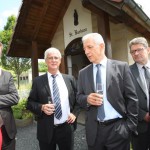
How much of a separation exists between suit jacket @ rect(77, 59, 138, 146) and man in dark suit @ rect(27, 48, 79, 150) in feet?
2.36

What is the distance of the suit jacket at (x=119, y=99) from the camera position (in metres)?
2.80

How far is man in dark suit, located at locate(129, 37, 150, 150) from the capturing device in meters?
3.48

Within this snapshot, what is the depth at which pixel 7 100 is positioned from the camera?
331 cm

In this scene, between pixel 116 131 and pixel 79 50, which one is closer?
pixel 116 131

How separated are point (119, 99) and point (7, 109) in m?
1.64

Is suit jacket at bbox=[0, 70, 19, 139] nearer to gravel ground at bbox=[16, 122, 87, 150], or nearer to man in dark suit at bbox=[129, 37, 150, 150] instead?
man in dark suit at bbox=[129, 37, 150, 150]

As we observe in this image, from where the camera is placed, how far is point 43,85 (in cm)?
367

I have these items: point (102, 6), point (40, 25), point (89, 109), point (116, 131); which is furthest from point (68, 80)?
point (40, 25)

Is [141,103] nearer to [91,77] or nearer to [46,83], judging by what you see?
[91,77]

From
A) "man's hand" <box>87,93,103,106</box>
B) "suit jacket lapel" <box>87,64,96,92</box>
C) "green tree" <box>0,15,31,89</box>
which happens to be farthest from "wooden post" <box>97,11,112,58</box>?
"green tree" <box>0,15,31,89</box>

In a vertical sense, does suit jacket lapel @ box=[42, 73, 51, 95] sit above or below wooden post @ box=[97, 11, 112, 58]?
below

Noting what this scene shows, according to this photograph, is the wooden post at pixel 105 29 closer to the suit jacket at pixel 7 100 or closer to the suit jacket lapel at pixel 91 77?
the suit jacket lapel at pixel 91 77

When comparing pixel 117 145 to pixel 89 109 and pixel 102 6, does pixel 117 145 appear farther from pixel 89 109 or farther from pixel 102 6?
pixel 102 6

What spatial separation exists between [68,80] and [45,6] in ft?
15.8
